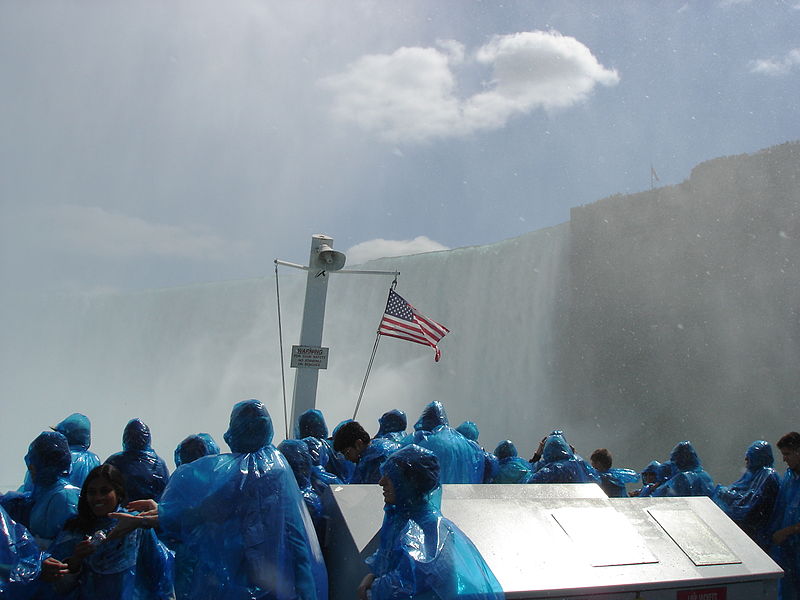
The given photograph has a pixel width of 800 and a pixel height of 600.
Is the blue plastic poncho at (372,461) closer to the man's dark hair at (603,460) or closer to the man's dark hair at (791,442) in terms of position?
the man's dark hair at (603,460)

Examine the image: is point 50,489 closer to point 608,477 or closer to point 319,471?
point 319,471

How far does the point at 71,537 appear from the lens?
8.28 ft

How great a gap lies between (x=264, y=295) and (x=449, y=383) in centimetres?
1248

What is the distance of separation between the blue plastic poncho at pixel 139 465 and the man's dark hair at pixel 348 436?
3.34 ft

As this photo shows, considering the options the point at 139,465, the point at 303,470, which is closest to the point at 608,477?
the point at 303,470

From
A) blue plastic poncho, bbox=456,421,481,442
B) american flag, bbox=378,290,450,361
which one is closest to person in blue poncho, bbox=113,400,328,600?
blue plastic poncho, bbox=456,421,481,442

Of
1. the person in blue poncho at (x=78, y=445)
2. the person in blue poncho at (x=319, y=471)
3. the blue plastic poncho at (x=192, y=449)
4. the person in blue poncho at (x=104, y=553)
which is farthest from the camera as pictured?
the person in blue poncho at (x=78, y=445)

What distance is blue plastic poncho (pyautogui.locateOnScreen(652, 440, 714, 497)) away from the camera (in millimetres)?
4832

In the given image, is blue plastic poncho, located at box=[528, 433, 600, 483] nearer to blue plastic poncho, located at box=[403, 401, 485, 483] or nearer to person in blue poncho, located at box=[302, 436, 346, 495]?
blue plastic poncho, located at box=[403, 401, 485, 483]

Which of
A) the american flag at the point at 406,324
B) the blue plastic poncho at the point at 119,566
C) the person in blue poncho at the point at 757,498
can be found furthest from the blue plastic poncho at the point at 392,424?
the american flag at the point at 406,324

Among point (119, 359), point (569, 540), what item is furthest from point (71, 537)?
point (119, 359)

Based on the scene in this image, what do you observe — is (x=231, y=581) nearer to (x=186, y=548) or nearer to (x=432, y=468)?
(x=186, y=548)

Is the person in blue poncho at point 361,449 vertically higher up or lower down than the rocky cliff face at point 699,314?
lower down

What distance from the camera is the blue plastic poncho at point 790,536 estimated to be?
366 cm
